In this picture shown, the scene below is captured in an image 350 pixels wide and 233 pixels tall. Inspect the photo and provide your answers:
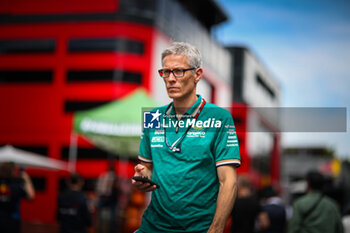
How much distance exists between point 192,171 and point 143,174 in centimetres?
28

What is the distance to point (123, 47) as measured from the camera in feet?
104

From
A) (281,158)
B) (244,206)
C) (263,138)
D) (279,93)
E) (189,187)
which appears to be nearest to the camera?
(189,187)

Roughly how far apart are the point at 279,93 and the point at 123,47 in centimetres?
5663

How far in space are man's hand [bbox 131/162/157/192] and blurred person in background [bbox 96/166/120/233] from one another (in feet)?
31.7

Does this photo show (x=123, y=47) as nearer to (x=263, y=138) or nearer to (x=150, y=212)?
(x=150, y=212)

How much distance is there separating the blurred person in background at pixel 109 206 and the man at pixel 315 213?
678cm

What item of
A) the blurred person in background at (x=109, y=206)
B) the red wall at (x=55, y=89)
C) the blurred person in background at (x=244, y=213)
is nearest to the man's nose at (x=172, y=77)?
the blurred person in background at (x=244, y=213)

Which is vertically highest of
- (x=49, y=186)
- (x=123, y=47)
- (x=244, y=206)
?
(x=123, y=47)

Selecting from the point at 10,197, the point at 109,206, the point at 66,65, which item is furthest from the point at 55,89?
the point at 10,197

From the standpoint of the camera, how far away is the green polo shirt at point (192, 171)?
9.53 feet

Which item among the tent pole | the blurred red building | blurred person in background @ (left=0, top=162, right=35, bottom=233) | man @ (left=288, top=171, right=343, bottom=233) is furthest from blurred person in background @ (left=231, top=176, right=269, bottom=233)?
the tent pole

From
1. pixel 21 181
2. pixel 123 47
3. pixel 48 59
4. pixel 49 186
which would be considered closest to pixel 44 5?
pixel 48 59

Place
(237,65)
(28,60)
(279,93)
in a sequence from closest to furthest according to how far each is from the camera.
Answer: (28,60), (237,65), (279,93)

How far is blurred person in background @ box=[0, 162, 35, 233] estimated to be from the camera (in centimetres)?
797
